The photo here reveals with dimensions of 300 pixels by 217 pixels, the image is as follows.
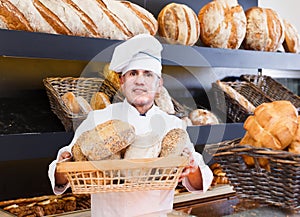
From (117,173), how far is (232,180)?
1.12ft

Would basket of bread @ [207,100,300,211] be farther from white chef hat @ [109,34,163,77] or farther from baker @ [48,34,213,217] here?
white chef hat @ [109,34,163,77]

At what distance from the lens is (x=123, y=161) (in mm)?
882

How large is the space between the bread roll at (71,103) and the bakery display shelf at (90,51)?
5.5 inches

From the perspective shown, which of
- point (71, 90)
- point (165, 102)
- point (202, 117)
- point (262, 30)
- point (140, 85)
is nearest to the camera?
point (140, 85)

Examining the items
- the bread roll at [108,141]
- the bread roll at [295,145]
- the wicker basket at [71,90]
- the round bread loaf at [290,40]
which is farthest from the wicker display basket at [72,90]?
the round bread loaf at [290,40]

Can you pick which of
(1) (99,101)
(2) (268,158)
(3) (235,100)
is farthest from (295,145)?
(3) (235,100)

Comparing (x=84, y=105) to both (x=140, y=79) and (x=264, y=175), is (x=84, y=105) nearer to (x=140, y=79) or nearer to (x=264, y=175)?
(x=140, y=79)

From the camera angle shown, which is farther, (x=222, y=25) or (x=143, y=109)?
(x=222, y=25)

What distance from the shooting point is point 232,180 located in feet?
3.59

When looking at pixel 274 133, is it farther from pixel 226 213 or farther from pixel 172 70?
pixel 172 70

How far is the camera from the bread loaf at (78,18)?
60.6 inches

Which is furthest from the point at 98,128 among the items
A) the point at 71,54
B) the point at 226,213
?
the point at 71,54

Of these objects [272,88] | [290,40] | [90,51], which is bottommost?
[272,88]

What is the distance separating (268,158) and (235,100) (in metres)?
1.18
